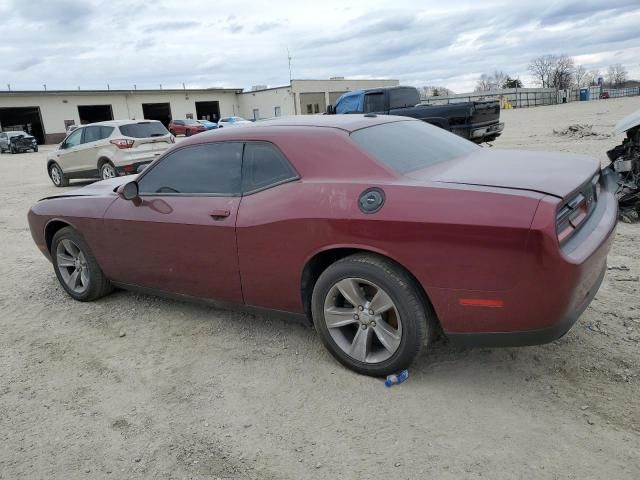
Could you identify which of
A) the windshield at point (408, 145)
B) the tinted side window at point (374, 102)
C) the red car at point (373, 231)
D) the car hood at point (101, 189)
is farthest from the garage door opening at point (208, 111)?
the windshield at point (408, 145)

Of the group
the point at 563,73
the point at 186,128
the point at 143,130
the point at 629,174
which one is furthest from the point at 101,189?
the point at 563,73

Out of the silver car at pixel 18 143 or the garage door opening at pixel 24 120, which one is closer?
the silver car at pixel 18 143

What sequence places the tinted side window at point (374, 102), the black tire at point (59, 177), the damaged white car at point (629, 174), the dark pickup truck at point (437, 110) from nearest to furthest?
1. the damaged white car at point (629, 174)
2. the dark pickup truck at point (437, 110)
3. the tinted side window at point (374, 102)
4. the black tire at point (59, 177)

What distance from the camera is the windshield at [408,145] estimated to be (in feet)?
10.8

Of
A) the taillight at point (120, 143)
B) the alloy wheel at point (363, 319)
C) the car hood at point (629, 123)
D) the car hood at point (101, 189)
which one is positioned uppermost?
the taillight at point (120, 143)

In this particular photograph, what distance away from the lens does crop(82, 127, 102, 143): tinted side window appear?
43.8 ft

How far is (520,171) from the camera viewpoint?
10.2ft

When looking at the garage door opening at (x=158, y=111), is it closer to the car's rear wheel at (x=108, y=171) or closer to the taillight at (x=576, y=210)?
the car's rear wheel at (x=108, y=171)

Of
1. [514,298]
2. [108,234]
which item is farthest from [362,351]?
[108,234]

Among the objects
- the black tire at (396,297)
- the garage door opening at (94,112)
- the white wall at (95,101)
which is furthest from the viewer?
the garage door opening at (94,112)

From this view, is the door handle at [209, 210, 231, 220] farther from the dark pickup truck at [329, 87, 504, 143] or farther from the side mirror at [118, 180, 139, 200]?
the dark pickup truck at [329, 87, 504, 143]

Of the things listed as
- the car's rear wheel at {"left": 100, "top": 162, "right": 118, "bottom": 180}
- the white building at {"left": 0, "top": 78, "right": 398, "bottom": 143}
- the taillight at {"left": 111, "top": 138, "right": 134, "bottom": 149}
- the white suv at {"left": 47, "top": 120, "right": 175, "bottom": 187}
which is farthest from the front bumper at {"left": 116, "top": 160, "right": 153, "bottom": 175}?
the white building at {"left": 0, "top": 78, "right": 398, "bottom": 143}

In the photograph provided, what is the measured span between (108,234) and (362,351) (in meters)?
2.49

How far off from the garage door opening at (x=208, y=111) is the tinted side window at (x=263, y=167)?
179 ft
